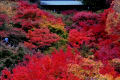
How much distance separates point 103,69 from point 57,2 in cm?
1393

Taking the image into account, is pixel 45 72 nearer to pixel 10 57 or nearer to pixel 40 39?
pixel 10 57

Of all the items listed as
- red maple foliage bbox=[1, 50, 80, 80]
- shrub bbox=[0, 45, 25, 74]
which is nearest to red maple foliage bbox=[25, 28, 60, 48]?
shrub bbox=[0, 45, 25, 74]

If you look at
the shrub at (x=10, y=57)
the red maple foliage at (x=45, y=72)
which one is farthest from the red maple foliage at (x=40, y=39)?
the red maple foliage at (x=45, y=72)

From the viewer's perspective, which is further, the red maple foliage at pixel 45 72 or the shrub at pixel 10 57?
the shrub at pixel 10 57

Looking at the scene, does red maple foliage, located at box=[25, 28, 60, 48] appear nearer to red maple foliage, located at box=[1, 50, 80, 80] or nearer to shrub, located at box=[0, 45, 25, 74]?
shrub, located at box=[0, 45, 25, 74]

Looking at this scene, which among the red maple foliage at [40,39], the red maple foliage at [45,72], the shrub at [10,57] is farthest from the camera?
the red maple foliage at [40,39]

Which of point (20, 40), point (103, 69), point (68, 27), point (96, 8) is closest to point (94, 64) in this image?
point (103, 69)

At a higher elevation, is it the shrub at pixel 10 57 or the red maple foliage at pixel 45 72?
the red maple foliage at pixel 45 72

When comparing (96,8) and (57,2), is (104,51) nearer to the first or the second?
(96,8)

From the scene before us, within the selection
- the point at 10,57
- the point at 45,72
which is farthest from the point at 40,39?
the point at 45,72

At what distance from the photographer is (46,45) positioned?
912 centimetres

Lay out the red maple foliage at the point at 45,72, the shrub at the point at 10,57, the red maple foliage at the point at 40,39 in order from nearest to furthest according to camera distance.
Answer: the red maple foliage at the point at 45,72 → the shrub at the point at 10,57 → the red maple foliage at the point at 40,39

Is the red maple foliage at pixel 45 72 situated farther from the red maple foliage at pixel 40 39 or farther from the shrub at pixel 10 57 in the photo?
the red maple foliage at pixel 40 39

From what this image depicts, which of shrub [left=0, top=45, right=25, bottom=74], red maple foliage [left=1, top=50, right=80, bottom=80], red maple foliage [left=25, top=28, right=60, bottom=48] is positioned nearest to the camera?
red maple foliage [left=1, top=50, right=80, bottom=80]
